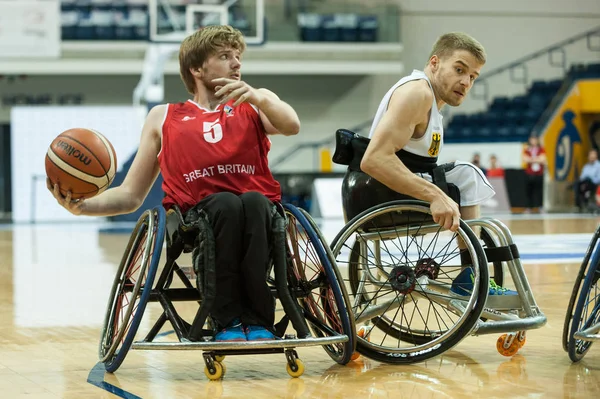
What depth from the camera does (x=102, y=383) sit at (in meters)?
3.11

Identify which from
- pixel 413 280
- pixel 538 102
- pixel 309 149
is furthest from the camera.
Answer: pixel 309 149

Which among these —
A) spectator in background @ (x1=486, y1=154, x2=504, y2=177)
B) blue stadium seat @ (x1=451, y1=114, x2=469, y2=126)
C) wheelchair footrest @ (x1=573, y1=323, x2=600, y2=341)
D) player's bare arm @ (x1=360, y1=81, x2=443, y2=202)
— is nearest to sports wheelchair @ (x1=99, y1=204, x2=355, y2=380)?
player's bare arm @ (x1=360, y1=81, x2=443, y2=202)

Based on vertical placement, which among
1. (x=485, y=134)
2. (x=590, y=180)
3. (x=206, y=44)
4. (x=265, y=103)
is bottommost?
(x=590, y=180)

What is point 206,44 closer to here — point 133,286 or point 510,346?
point 133,286

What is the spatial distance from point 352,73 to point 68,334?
55.4 feet

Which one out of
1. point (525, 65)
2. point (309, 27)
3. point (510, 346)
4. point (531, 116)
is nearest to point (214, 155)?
point (510, 346)

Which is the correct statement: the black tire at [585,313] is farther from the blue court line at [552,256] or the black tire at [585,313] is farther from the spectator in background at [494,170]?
the spectator in background at [494,170]

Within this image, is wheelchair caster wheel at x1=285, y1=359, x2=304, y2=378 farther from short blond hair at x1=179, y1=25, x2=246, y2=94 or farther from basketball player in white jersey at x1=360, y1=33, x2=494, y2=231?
short blond hair at x1=179, y1=25, x2=246, y2=94

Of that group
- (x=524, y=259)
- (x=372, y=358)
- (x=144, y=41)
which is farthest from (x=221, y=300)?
(x=144, y=41)

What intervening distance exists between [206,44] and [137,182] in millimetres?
607

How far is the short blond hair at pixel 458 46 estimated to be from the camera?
351 centimetres

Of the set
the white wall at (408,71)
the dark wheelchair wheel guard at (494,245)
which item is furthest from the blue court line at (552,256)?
the white wall at (408,71)

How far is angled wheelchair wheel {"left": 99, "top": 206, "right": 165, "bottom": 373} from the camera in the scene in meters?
3.06

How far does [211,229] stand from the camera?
3100 millimetres
